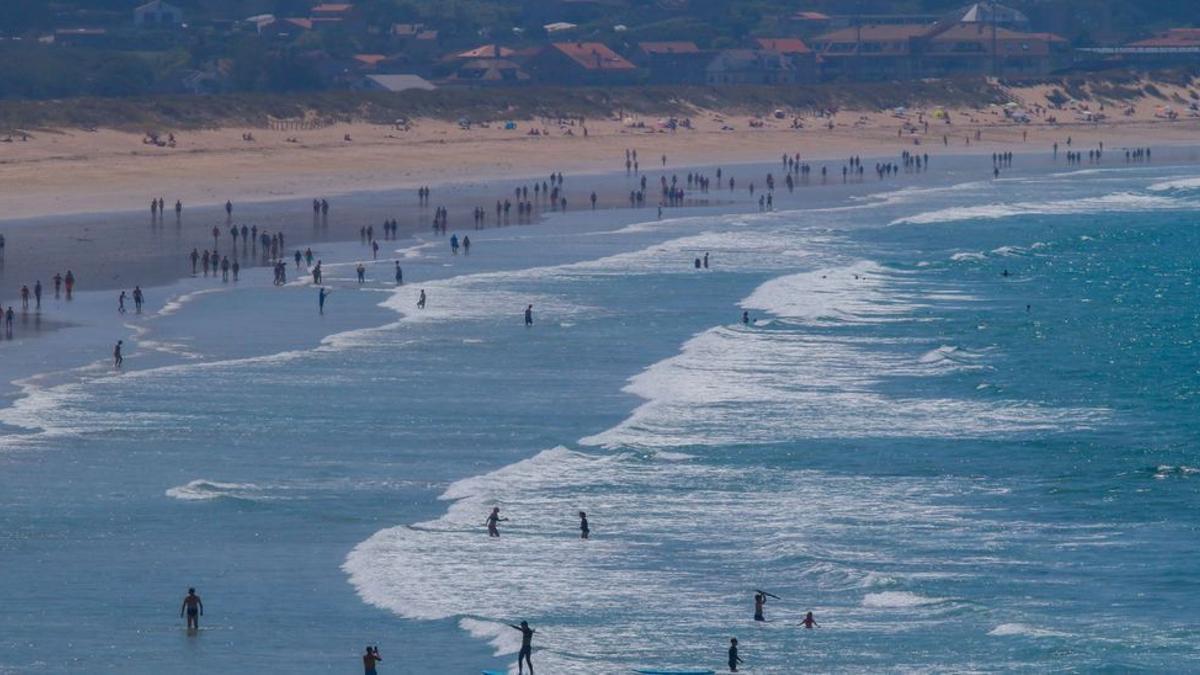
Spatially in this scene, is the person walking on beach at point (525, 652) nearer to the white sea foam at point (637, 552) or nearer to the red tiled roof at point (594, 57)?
the white sea foam at point (637, 552)

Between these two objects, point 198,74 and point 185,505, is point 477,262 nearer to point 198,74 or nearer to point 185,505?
point 185,505

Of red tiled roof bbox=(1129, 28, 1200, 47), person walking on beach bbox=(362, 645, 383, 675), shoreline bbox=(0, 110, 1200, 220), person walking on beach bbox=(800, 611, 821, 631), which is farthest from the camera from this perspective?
red tiled roof bbox=(1129, 28, 1200, 47)

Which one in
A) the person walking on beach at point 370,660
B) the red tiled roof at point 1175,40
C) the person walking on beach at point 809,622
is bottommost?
the person walking on beach at point 809,622

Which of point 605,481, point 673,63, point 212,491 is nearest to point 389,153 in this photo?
point 673,63

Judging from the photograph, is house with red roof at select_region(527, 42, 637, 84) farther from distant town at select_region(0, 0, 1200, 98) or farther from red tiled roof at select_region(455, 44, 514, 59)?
red tiled roof at select_region(455, 44, 514, 59)

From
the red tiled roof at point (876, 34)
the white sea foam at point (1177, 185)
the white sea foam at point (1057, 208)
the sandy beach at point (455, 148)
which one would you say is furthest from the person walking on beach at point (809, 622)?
the red tiled roof at point (876, 34)

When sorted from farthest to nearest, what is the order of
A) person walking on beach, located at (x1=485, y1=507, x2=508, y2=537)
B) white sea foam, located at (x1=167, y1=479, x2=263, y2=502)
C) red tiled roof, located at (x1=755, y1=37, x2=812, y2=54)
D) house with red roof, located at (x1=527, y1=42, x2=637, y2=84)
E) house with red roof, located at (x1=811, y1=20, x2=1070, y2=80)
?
1. house with red roof, located at (x1=811, y1=20, x2=1070, y2=80)
2. red tiled roof, located at (x1=755, y1=37, x2=812, y2=54)
3. house with red roof, located at (x1=527, y1=42, x2=637, y2=84)
4. white sea foam, located at (x1=167, y1=479, x2=263, y2=502)
5. person walking on beach, located at (x1=485, y1=507, x2=508, y2=537)

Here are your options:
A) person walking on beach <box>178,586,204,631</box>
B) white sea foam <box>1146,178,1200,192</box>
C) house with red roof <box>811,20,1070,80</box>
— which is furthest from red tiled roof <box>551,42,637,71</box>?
person walking on beach <box>178,586,204,631</box>
